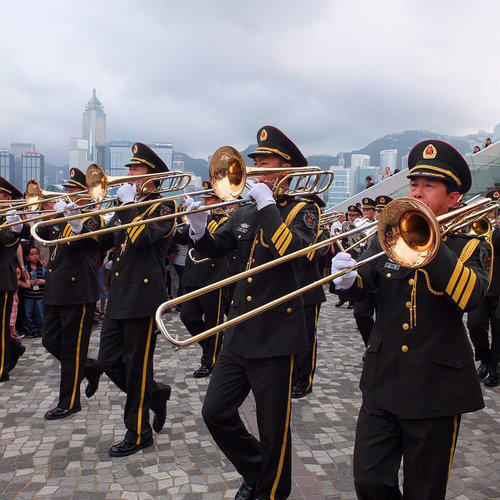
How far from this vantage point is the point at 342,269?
2668 mm

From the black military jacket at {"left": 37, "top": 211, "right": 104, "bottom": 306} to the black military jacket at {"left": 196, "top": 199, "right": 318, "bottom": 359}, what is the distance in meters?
1.77

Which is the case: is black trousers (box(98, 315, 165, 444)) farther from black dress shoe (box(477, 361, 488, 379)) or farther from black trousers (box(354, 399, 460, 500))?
black dress shoe (box(477, 361, 488, 379))

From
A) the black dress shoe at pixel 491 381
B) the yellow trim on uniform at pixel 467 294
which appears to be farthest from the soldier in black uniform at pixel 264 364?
the black dress shoe at pixel 491 381

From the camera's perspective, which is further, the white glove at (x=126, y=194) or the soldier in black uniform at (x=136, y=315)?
the white glove at (x=126, y=194)

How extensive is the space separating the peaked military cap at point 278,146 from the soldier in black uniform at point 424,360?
1172mm

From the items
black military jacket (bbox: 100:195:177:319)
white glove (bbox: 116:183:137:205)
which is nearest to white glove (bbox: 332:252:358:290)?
black military jacket (bbox: 100:195:177:319)

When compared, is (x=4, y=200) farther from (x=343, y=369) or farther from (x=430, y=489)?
(x=430, y=489)

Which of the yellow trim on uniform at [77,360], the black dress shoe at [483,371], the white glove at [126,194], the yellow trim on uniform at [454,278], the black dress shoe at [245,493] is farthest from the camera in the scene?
the black dress shoe at [483,371]

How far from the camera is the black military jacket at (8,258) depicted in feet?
18.5

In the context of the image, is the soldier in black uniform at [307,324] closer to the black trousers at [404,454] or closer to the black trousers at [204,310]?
the black trousers at [204,310]

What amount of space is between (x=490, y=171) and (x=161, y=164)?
16.0 m

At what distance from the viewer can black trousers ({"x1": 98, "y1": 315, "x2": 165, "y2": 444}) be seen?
13.6ft

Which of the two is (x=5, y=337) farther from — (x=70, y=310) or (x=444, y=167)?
(x=444, y=167)

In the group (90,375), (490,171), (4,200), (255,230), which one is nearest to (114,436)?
(90,375)
